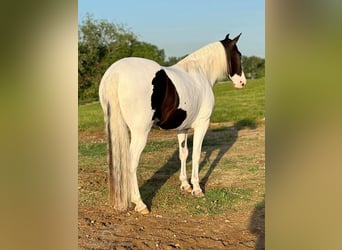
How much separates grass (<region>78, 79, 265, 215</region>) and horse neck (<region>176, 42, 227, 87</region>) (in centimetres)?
7

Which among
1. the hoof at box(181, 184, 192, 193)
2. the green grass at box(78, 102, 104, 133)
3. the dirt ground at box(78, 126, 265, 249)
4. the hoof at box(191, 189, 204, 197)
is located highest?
the green grass at box(78, 102, 104, 133)

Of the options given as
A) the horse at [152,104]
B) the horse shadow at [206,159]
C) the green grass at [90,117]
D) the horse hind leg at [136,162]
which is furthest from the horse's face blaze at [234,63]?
the green grass at [90,117]

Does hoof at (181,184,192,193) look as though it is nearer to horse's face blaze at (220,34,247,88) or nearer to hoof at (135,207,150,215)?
hoof at (135,207,150,215)

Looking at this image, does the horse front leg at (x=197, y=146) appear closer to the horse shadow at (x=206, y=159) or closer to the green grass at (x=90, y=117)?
the horse shadow at (x=206, y=159)

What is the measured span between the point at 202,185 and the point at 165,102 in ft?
1.13

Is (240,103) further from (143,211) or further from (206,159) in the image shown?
(143,211)

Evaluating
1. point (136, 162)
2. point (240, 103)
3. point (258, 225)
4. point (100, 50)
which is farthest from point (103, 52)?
point (258, 225)

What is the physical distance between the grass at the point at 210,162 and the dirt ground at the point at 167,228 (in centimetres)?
2

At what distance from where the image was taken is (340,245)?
717mm

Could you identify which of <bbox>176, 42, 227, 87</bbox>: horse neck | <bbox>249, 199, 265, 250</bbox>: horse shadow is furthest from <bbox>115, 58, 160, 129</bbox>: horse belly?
<bbox>249, 199, 265, 250</bbox>: horse shadow

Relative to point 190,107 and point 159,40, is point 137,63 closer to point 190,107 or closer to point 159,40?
point 159,40

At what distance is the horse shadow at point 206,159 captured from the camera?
4.41ft

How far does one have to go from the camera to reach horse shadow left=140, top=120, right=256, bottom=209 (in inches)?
52.9

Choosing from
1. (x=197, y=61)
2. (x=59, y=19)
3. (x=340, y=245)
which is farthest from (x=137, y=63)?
(x=340, y=245)
